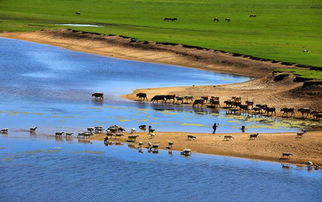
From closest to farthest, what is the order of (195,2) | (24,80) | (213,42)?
(24,80) → (213,42) → (195,2)

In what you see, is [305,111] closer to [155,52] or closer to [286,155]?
[286,155]

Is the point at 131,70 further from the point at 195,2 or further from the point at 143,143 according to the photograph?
the point at 195,2

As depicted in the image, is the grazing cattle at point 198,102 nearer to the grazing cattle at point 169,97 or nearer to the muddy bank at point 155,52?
the grazing cattle at point 169,97

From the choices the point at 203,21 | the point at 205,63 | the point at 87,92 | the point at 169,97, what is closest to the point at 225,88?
the point at 169,97

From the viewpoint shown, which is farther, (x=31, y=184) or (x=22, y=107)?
(x=22, y=107)

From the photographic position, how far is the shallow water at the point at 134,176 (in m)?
37.7

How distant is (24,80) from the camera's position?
77.2 metres

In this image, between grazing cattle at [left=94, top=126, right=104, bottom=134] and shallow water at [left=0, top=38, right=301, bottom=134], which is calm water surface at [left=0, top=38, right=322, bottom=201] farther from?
grazing cattle at [left=94, top=126, right=104, bottom=134]

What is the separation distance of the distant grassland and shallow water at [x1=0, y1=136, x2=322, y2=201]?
148 ft

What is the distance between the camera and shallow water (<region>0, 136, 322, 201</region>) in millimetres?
37688

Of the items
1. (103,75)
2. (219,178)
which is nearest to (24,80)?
(103,75)

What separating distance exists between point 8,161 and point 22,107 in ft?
60.6

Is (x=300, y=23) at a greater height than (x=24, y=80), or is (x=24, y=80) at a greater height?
(x=300, y=23)

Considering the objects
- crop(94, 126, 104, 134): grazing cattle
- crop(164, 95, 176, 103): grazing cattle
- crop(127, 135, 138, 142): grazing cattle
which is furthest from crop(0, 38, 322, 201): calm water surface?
crop(164, 95, 176, 103): grazing cattle
